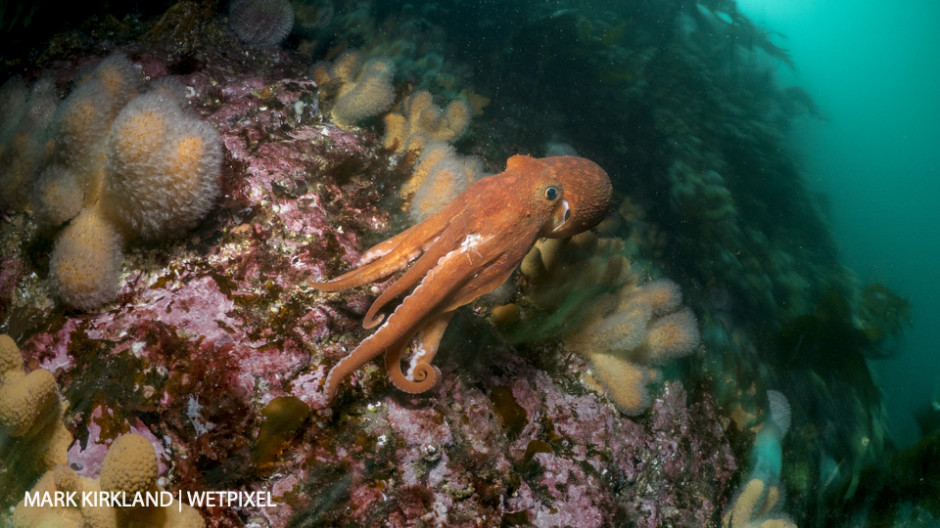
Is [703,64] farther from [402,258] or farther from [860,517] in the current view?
[402,258]

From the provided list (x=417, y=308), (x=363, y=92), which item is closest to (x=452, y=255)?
(x=417, y=308)

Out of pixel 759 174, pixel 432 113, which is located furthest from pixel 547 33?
pixel 759 174

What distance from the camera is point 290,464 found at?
73.7 inches

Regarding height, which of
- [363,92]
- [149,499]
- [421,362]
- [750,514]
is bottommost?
[750,514]

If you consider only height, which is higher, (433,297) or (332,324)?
(433,297)

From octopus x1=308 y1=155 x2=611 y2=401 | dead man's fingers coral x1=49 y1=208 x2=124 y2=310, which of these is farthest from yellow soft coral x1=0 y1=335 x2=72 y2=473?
octopus x1=308 y1=155 x2=611 y2=401

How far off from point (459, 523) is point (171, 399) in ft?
4.62

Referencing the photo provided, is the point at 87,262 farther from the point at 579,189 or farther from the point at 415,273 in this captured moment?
the point at 579,189

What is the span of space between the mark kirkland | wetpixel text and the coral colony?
1 cm

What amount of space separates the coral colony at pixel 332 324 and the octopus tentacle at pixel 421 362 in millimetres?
12

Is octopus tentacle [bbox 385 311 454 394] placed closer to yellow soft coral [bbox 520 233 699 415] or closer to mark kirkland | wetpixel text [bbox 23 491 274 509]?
mark kirkland | wetpixel text [bbox 23 491 274 509]

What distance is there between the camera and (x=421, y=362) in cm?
218

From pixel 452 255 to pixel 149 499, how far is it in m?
1.59

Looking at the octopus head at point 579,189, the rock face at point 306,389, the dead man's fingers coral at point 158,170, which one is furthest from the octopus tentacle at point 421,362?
the dead man's fingers coral at point 158,170
